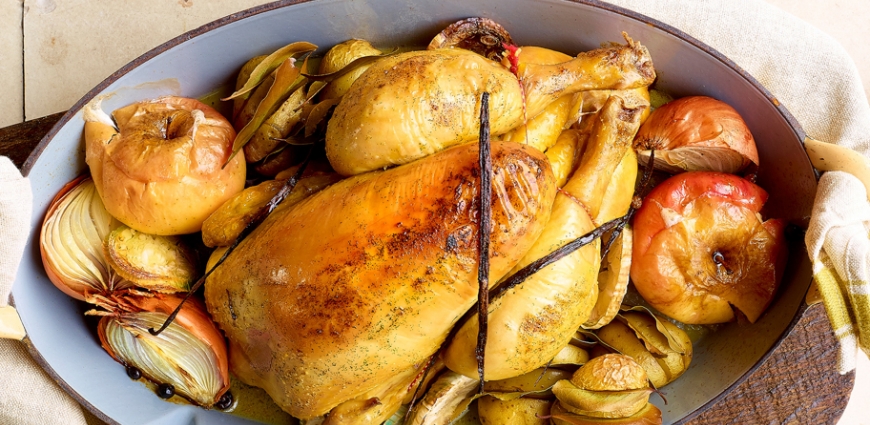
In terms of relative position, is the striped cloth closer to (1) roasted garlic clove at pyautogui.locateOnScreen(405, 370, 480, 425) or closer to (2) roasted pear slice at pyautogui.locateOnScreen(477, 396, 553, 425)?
(2) roasted pear slice at pyautogui.locateOnScreen(477, 396, 553, 425)

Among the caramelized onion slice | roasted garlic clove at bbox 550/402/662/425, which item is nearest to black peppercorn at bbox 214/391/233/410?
roasted garlic clove at bbox 550/402/662/425

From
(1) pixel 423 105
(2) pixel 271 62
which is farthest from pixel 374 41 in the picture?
(1) pixel 423 105

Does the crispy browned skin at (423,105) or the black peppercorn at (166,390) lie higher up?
the crispy browned skin at (423,105)

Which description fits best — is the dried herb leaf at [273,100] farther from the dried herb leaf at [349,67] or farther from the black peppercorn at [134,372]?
the black peppercorn at [134,372]

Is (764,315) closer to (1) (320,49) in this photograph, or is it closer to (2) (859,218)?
(2) (859,218)

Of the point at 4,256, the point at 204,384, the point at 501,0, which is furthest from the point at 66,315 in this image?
the point at 501,0

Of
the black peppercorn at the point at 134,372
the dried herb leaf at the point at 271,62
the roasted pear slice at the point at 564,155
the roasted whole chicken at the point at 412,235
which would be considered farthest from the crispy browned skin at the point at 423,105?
the black peppercorn at the point at 134,372
